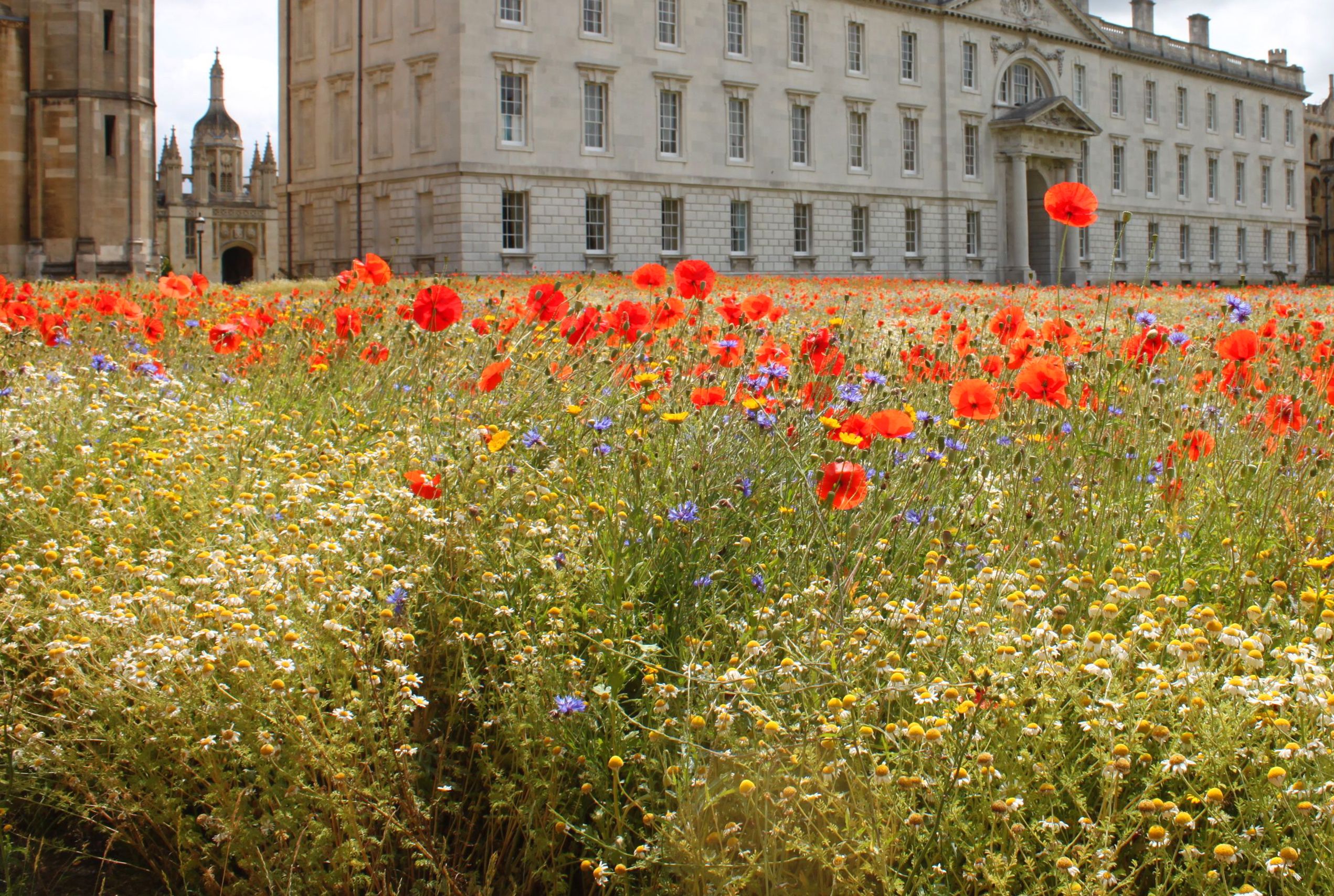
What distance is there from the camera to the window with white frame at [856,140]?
3700 cm

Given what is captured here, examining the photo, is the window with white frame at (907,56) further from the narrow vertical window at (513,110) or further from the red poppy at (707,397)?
the red poppy at (707,397)

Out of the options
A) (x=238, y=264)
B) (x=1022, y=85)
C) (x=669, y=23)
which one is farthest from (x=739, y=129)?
(x=238, y=264)

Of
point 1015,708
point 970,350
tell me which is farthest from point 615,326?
point 1015,708

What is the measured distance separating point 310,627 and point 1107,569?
7.50 ft

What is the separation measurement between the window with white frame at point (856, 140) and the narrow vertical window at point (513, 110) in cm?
1160

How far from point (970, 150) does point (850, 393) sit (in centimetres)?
3960

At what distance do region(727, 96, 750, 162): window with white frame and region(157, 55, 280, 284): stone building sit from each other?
1540 inches

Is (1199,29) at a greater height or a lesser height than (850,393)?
greater

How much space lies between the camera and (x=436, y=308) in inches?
177

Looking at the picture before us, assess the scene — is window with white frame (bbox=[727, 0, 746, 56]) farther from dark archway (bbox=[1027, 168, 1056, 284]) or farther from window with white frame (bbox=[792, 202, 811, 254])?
dark archway (bbox=[1027, 168, 1056, 284])

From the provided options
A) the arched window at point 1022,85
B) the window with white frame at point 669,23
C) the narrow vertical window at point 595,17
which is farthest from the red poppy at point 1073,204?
the arched window at point 1022,85

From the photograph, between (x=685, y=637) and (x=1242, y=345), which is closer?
(x=685, y=637)

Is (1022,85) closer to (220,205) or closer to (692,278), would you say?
(692,278)

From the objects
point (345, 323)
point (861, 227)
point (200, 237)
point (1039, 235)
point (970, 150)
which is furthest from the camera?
point (200, 237)
